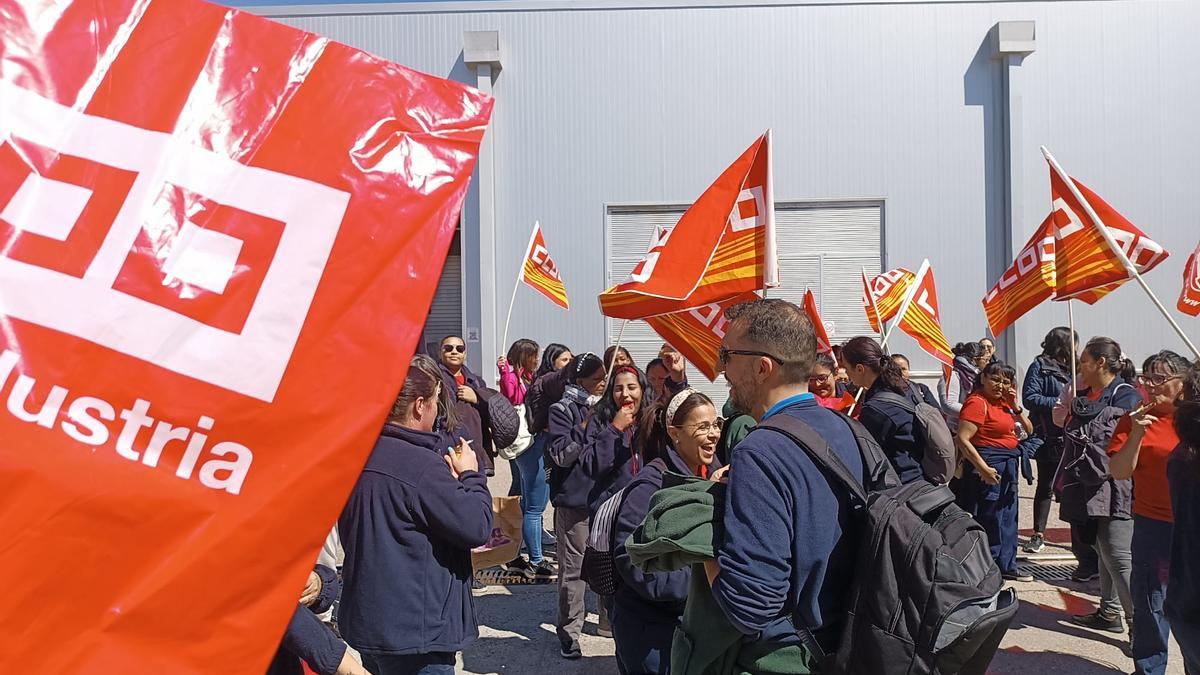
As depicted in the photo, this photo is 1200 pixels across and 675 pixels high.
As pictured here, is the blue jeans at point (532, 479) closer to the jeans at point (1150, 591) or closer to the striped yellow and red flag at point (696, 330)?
the striped yellow and red flag at point (696, 330)

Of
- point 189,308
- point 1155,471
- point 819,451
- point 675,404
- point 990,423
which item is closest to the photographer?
point 189,308

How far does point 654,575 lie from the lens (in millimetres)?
3303

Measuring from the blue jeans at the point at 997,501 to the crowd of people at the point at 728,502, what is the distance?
0.03 metres

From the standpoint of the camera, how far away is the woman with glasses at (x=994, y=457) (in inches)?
263

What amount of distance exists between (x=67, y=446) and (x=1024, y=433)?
800cm

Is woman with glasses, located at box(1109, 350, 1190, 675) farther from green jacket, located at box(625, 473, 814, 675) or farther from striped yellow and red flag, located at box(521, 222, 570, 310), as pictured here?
striped yellow and red flag, located at box(521, 222, 570, 310)

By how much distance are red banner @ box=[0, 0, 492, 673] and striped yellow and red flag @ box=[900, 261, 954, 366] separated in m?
7.23

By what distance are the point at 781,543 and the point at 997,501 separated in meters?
5.10

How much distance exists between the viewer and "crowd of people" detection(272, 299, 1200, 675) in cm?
238

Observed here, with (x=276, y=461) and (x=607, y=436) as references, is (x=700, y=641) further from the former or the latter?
(x=607, y=436)

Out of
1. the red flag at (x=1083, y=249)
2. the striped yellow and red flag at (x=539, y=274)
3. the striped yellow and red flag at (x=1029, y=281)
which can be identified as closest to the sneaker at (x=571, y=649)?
the red flag at (x=1083, y=249)

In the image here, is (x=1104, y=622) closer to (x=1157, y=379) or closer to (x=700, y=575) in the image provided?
(x=1157, y=379)

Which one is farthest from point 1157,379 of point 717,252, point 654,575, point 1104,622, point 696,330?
point 654,575

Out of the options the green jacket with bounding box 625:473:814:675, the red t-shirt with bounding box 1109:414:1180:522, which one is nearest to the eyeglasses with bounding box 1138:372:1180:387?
the red t-shirt with bounding box 1109:414:1180:522
